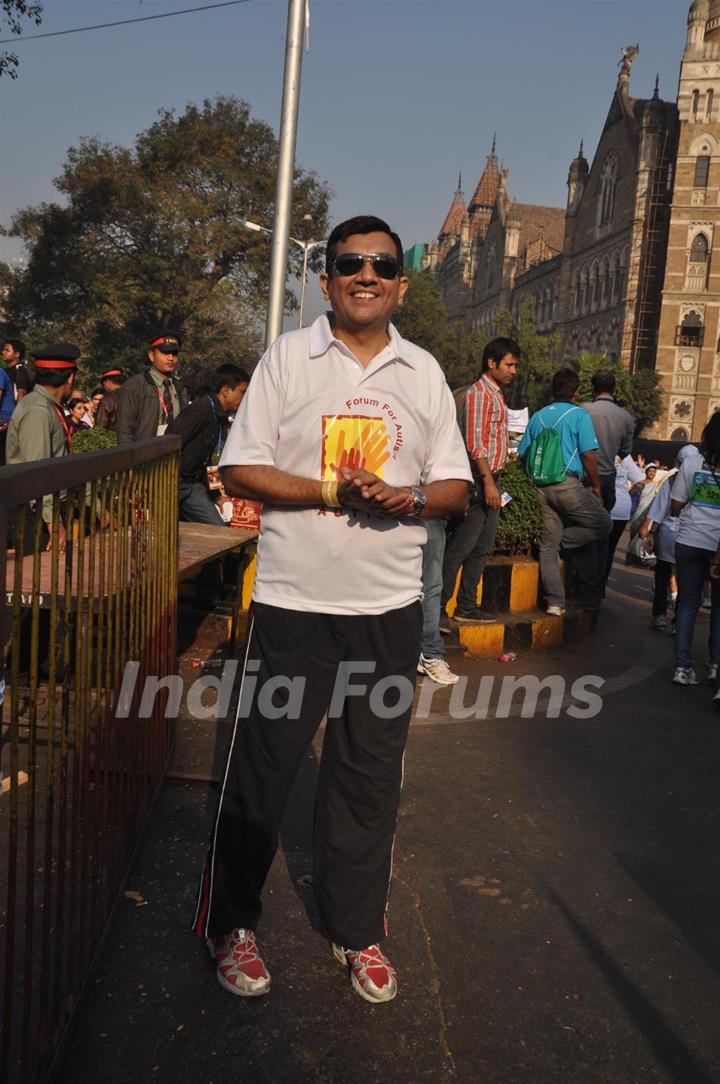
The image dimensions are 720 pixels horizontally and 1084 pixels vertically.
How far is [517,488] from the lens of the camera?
26.8ft

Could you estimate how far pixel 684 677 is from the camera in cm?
690

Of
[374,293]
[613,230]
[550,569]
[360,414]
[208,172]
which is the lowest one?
[550,569]

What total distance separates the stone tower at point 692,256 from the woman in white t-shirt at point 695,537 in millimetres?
47988

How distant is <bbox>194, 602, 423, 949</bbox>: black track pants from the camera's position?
8.84ft

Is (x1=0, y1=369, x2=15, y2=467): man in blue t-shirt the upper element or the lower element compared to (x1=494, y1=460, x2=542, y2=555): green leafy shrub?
upper

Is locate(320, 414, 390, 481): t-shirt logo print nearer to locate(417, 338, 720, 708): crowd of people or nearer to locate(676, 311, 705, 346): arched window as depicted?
locate(417, 338, 720, 708): crowd of people

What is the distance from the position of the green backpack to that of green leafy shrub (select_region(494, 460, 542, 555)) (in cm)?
12

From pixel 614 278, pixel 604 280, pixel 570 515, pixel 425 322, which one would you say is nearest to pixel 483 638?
pixel 570 515

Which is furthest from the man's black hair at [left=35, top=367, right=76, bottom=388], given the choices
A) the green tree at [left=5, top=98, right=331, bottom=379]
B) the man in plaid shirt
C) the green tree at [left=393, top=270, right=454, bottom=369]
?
the green tree at [left=393, top=270, right=454, bottom=369]

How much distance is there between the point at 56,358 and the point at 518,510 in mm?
3955

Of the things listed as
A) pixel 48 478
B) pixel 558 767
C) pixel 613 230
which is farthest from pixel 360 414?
pixel 613 230

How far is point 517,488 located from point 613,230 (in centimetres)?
5725

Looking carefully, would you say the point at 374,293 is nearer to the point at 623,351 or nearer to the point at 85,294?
the point at 85,294

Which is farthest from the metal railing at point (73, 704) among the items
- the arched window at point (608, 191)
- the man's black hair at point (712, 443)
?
the arched window at point (608, 191)
